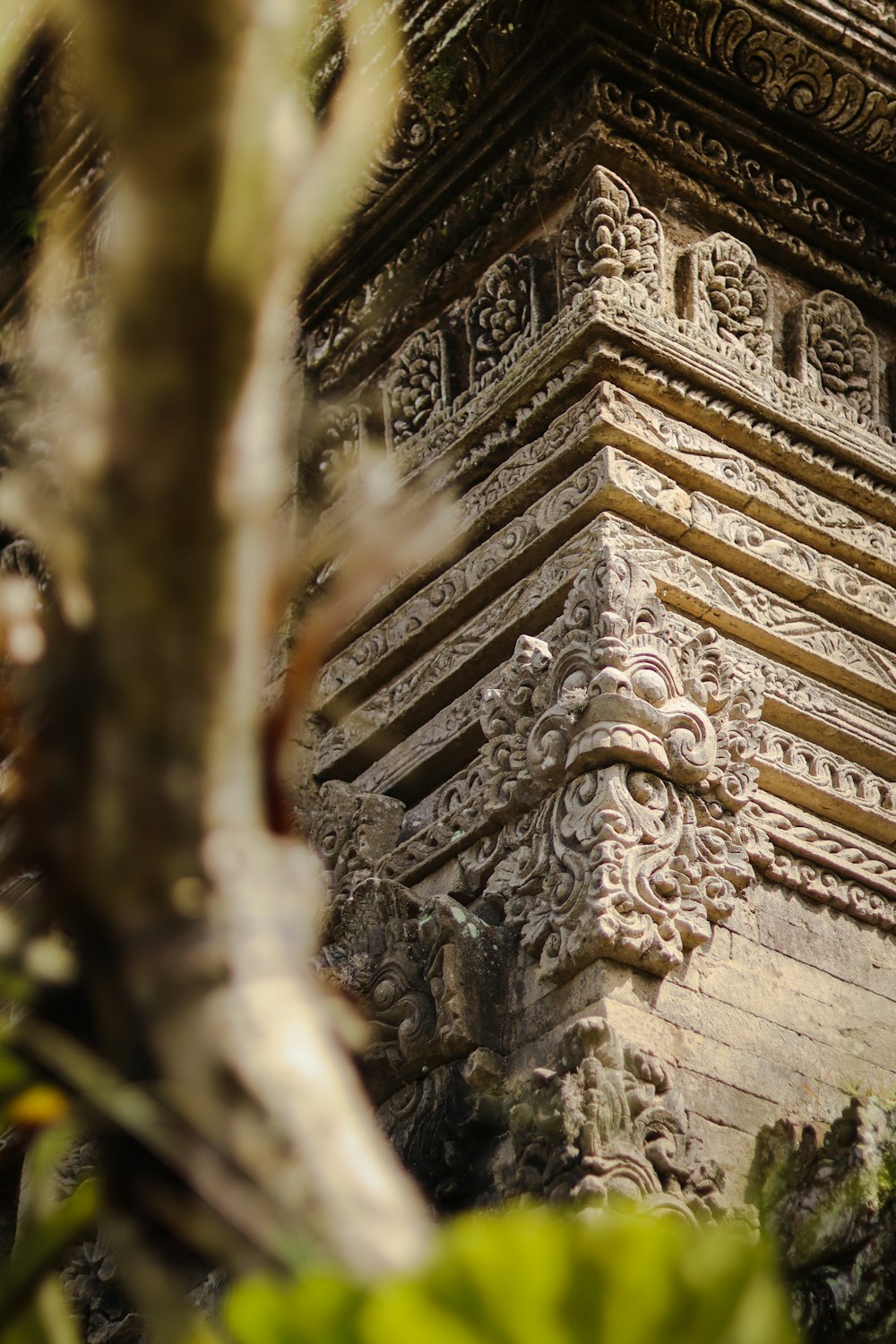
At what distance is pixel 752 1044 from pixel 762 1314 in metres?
3.01

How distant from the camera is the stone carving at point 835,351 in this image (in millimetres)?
5039

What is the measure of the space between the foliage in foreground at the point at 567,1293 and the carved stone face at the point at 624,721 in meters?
2.86

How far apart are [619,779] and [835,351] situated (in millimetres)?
1992

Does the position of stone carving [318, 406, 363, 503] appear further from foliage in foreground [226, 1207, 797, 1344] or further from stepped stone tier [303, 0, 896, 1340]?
foliage in foreground [226, 1207, 797, 1344]

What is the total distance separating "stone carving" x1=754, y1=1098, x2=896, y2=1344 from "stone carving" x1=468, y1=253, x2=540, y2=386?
7.81 feet

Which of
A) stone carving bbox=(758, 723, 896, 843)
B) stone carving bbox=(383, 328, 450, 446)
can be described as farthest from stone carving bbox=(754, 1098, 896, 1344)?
stone carving bbox=(383, 328, 450, 446)

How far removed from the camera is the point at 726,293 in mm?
4906

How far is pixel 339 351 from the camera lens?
5.59 meters

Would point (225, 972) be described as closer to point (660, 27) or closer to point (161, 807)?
point (161, 807)

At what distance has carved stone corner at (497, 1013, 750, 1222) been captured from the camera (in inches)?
128

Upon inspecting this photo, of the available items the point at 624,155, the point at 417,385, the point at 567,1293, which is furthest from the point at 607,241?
the point at 567,1293

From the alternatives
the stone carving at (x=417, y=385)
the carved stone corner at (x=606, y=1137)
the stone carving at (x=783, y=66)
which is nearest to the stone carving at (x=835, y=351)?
the stone carving at (x=783, y=66)

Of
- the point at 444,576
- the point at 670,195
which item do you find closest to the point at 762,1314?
the point at 444,576

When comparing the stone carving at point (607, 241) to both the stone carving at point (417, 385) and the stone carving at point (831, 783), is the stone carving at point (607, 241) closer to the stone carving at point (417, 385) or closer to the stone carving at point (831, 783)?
the stone carving at point (417, 385)
